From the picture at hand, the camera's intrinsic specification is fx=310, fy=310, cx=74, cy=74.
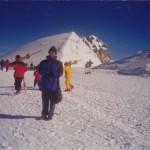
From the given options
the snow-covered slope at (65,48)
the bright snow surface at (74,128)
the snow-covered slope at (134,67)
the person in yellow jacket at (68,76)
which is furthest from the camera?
the snow-covered slope at (65,48)

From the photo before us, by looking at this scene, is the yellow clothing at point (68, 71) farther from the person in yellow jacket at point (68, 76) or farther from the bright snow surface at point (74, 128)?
the bright snow surface at point (74, 128)

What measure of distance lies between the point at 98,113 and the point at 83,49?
181840mm

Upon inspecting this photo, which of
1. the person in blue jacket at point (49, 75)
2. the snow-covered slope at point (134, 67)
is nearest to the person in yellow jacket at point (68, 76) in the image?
the person in blue jacket at point (49, 75)

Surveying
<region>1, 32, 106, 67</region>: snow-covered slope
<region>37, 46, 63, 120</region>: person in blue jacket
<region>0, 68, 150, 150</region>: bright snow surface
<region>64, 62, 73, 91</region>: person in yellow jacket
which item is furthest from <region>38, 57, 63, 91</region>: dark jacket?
<region>1, 32, 106, 67</region>: snow-covered slope

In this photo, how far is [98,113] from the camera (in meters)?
11.0

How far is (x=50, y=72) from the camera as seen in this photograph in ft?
29.6

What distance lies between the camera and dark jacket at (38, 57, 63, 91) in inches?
354

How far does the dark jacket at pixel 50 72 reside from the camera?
899cm

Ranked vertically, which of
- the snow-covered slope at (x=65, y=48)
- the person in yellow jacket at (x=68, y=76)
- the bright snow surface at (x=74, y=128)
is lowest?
the bright snow surface at (x=74, y=128)

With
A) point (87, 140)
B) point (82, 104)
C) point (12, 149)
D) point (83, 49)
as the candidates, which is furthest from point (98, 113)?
point (83, 49)

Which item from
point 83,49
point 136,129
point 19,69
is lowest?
point 136,129

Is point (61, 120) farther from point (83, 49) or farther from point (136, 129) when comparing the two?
point (83, 49)

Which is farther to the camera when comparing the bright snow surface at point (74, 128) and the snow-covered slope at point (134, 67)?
the snow-covered slope at point (134, 67)

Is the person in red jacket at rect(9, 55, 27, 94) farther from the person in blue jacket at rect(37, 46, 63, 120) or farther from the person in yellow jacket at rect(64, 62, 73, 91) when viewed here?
the person in blue jacket at rect(37, 46, 63, 120)
